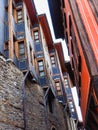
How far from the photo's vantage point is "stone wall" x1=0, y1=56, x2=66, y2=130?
764cm

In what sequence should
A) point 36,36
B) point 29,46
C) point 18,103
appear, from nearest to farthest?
point 18,103 → point 29,46 → point 36,36

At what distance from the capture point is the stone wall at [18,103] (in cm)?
764

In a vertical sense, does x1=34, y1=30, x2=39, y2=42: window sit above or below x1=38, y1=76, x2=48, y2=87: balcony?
above

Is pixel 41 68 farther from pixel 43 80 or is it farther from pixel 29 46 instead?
pixel 29 46

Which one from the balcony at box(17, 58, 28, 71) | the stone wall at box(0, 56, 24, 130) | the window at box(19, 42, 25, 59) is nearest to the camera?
the stone wall at box(0, 56, 24, 130)

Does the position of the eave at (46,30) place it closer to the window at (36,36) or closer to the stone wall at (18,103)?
the window at (36,36)

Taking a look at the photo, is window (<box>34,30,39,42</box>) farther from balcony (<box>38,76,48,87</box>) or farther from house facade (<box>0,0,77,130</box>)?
balcony (<box>38,76,48,87</box>)

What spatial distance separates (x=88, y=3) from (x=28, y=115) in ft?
19.5

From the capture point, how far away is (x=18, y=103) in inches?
340

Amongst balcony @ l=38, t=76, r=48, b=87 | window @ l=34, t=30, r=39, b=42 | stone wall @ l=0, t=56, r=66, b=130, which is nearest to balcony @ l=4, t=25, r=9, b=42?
stone wall @ l=0, t=56, r=66, b=130

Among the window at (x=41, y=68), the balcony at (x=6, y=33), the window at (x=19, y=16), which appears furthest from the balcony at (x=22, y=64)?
the window at (x=19, y=16)

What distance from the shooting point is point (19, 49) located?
11797 millimetres

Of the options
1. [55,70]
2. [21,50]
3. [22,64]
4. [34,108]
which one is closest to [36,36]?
[55,70]

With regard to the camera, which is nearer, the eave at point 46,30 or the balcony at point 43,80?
the balcony at point 43,80
